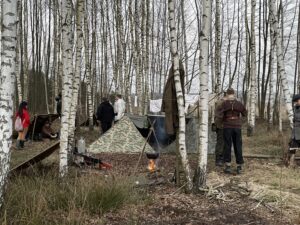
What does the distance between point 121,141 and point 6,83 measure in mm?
6964

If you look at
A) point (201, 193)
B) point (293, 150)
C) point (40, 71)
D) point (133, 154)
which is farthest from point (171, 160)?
point (40, 71)

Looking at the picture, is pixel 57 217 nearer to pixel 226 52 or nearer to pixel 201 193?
pixel 201 193

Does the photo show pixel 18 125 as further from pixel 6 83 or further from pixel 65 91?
pixel 6 83

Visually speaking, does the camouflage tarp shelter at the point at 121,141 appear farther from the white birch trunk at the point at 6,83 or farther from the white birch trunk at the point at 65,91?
the white birch trunk at the point at 6,83

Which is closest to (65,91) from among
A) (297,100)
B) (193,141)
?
(193,141)

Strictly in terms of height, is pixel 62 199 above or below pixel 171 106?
below

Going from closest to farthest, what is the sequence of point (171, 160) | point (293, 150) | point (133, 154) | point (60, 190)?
1. point (60, 190)
2. point (293, 150)
3. point (171, 160)
4. point (133, 154)

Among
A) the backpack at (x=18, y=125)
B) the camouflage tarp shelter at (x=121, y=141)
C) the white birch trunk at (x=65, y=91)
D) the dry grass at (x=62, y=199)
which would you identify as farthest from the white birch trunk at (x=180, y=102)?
the backpack at (x=18, y=125)

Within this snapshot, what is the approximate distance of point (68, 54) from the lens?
23.5 feet

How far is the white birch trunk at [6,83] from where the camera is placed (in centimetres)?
470

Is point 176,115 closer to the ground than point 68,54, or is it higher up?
closer to the ground

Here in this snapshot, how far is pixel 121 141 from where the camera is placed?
1152 cm

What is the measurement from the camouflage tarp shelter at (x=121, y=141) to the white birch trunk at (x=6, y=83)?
253 inches

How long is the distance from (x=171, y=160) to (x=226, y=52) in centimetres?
2110
